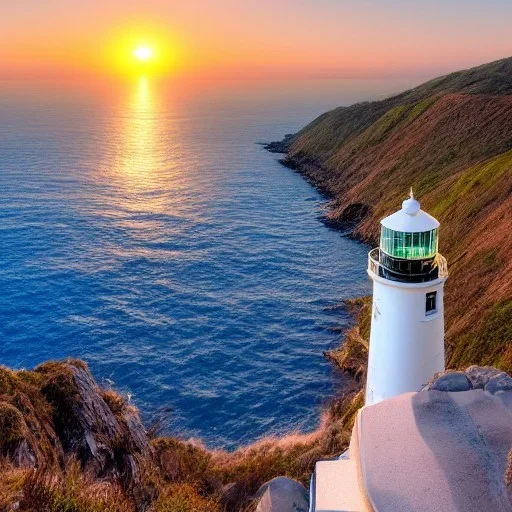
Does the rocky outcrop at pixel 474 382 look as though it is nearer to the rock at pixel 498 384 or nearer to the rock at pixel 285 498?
the rock at pixel 498 384

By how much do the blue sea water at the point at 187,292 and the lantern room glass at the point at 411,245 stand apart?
1852 centimetres

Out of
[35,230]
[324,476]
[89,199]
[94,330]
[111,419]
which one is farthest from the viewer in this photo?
[89,199]

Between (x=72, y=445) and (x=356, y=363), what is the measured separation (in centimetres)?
2180

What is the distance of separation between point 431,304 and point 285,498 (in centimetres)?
730

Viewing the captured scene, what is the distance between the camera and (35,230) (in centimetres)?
6912

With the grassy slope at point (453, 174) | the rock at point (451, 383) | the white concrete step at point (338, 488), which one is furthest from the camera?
the grassy slope at point (453, 174)

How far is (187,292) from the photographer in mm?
51875

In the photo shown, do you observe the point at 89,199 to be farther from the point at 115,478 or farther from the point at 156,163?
the point at 115,478

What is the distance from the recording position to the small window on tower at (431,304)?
57.5ft

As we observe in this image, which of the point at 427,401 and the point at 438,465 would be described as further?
the point at 427,401

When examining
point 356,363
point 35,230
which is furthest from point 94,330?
point 35,230

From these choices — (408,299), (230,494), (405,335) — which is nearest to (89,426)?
(230,494)

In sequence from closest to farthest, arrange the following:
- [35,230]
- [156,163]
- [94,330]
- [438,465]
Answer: [438,465]
[94,330]
[35,230]
[156,163]

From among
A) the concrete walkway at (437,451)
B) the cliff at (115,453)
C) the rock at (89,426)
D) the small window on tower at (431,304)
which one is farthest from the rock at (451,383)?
the rock at (89,426)
